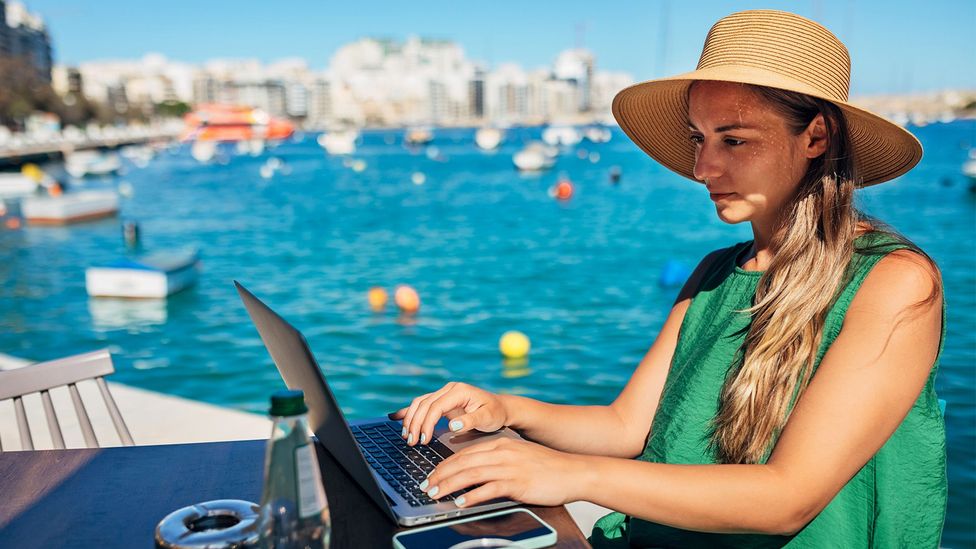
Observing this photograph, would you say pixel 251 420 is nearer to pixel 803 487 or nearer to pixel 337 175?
pixel 803 487

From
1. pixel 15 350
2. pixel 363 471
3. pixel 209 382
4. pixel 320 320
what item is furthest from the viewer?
pixel 320 320

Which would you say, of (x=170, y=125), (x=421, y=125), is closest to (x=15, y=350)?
(x=170, y=125)

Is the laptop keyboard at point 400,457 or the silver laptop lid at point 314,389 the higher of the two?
the silver laptop lid at point 314,389

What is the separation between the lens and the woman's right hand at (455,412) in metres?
1.40

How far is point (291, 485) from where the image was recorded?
0.85 m

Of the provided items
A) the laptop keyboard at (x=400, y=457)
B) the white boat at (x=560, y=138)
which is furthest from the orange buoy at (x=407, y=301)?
the white boat at (x=560, y=138)

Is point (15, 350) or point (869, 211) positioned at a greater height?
point (869, 211)

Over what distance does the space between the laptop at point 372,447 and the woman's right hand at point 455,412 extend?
2 cm

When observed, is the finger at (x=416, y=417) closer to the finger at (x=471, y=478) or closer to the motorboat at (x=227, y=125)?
the finger at (x=471, y=478)

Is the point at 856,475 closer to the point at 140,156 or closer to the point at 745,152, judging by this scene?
the point at 745,152

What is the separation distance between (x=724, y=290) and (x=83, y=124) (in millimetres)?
80915

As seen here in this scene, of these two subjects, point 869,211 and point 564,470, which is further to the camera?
point 869,211

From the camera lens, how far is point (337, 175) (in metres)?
40.2

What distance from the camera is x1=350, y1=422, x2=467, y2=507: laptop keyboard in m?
1.20
